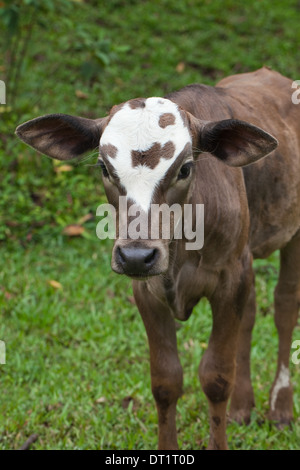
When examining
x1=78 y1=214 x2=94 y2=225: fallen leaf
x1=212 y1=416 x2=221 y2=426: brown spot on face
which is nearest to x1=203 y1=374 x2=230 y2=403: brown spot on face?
x1=212 y1=416 x2=221 y2=426: brown spot on face

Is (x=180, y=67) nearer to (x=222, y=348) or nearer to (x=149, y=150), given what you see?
(x=222, y=348)

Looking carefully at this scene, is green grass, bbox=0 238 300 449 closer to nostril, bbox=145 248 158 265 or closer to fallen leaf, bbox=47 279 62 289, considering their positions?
fallen leaf, bbox=47 279 62 289

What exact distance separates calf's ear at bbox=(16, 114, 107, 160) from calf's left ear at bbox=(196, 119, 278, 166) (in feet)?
1.60

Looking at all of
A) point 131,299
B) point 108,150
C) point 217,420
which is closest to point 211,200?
point 108,150

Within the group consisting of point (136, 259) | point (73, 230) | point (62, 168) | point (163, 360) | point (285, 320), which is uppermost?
point (62, 168)

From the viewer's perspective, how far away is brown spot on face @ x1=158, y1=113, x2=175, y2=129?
334 cm

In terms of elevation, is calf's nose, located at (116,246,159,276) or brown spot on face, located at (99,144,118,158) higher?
brown spot on face, located at (99,144,118,158)

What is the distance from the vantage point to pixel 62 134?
3719 mm

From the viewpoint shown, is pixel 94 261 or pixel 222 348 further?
pixel 94 261

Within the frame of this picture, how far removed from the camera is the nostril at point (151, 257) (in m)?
3.17

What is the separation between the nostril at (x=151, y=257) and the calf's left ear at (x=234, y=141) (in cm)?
63

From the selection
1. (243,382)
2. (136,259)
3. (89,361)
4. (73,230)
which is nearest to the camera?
(136,259)

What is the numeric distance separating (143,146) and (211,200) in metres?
0.66

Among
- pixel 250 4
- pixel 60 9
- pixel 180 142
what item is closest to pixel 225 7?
pixel 250 4
